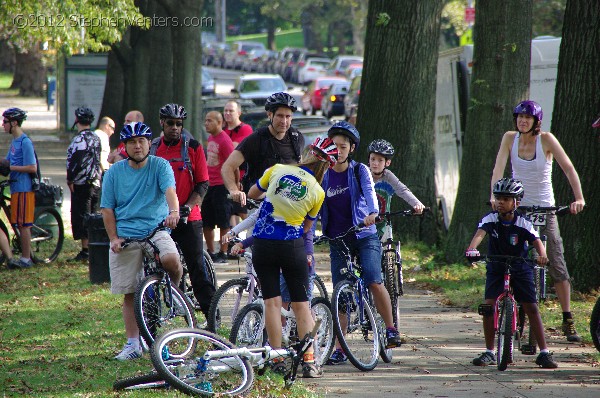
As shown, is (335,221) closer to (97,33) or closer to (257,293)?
(257,293)

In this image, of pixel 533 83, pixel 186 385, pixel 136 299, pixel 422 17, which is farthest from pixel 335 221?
pixel 533 83

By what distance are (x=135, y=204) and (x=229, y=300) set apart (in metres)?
1.03

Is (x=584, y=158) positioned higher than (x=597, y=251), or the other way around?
(x=584, y=158)

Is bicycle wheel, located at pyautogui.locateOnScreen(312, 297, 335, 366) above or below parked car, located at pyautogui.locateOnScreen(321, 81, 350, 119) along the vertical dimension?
below

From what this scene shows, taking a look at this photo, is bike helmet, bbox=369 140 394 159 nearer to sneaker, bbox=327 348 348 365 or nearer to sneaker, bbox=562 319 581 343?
sneaker, bbox=327 348 348 365

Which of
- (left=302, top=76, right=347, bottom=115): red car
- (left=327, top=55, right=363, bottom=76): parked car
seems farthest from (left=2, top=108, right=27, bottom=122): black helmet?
(left=327, top=55, right=363, bottom=76): parked car

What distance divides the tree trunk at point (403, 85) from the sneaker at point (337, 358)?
672 cm

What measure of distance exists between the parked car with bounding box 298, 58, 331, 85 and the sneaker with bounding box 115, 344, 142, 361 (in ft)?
182

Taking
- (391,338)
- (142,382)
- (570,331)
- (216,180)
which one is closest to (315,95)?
(216,180)

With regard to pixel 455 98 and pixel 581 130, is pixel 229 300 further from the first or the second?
pixel 455 98

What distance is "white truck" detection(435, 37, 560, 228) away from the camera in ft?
55.5

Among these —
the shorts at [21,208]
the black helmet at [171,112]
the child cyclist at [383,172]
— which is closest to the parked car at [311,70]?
the shorts at [21,208]

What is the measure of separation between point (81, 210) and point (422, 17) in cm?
550

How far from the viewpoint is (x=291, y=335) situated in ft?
25.6
